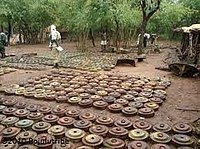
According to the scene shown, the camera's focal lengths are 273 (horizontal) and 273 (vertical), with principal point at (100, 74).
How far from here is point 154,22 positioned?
2528cm

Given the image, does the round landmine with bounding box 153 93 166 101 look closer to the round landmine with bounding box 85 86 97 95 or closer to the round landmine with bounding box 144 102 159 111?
the round landmine with bounding box 144 102 159 111

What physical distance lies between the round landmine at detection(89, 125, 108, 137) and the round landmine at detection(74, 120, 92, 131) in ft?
0.29

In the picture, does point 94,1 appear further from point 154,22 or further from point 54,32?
point 154,22

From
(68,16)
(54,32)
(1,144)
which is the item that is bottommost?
(1,144)

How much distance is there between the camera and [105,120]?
15.2ft

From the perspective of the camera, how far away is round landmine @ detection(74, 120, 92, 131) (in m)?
4.36

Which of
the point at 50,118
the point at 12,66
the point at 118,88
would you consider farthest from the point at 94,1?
the point at 50,118

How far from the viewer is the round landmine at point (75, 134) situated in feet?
13.1

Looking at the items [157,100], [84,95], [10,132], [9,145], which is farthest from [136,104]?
[9,145]

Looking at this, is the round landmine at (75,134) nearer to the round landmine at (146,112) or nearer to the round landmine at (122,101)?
the round landmine at (146,112)

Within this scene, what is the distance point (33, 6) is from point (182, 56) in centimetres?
1163

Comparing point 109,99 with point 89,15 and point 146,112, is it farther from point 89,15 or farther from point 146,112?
point 89,15

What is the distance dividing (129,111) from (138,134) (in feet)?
3.36

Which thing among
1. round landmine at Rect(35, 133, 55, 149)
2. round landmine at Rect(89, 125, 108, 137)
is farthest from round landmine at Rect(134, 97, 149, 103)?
round landmine at Rect(35, 133, 55, 149)
